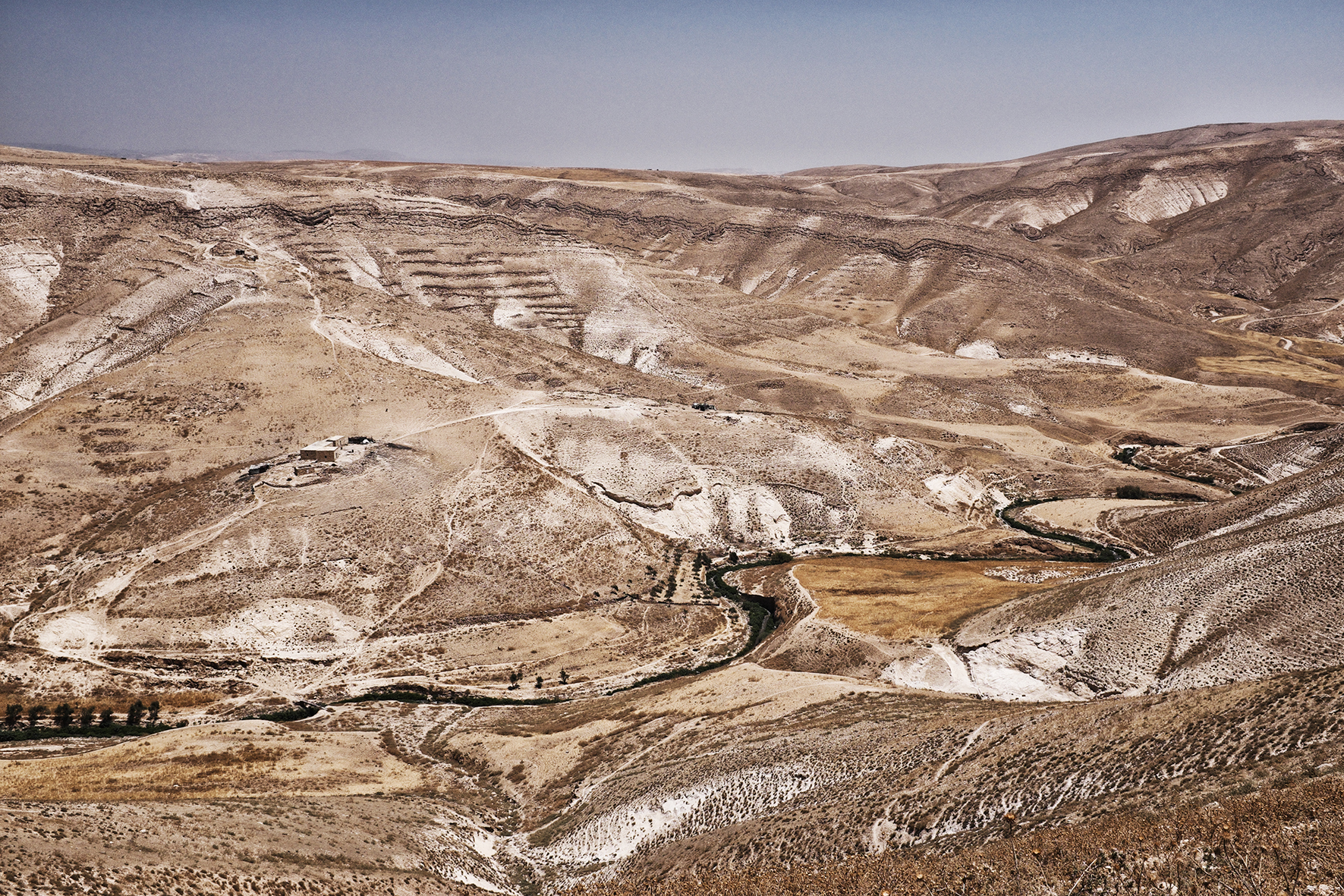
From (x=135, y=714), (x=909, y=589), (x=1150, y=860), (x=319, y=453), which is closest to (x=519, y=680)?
(x=135, y=714)

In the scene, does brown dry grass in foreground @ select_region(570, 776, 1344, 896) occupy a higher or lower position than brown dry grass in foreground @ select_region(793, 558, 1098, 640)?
higher

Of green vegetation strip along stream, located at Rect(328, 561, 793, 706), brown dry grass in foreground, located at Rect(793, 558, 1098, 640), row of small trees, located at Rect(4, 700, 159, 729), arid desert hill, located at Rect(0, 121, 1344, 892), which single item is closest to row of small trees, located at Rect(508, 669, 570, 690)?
arid desert hill, located at Rect(0, 121, 1344, 892)

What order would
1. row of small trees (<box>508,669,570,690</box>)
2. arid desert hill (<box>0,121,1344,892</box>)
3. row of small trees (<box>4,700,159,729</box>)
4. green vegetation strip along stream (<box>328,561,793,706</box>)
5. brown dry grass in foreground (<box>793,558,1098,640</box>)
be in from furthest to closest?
row of small trees (<box>508,669,570,690</box>) → brown dry grass in foreground (<box>793,558,1098,640</box>) → green vegetation strip along stream (<box>328,561,793,706</box>) → row of small trees (<box>4,700,159,729</box>) → arid desert hill (<box>0,121,1344,892</box>)

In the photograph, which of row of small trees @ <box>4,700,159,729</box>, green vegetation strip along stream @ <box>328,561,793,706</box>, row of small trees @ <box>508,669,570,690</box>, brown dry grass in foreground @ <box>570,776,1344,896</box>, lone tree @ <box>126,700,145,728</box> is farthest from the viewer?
row of small trees @ <box>508,669,570,690</box>

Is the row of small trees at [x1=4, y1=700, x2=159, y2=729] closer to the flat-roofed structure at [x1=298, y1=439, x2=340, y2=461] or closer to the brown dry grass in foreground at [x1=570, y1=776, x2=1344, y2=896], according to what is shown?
the flat-roofed structure at [x1=298, y1=439, x2=340, y2=461]

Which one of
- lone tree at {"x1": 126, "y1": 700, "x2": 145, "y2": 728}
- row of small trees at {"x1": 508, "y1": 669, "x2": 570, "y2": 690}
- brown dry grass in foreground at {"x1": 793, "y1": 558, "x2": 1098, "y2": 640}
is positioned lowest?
row of small trees at {"x1": 508, "y1": 669, "x2": 570, "y2": 690}

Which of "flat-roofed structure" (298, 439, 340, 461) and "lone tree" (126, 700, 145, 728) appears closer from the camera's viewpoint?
"lone tree" (126, 700, 145, 728)
